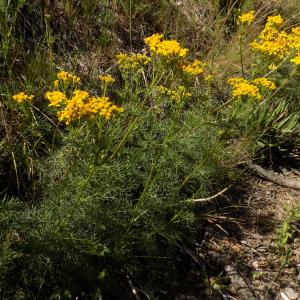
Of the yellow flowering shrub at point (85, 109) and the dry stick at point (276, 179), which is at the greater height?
the yellow flowering shrub at point (85, 109)

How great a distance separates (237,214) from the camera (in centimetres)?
357

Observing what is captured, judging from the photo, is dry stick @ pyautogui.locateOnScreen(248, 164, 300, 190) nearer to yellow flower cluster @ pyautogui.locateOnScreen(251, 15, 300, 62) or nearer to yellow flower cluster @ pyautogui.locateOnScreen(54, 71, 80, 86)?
yellow flower cluster @ pyautogui.locateOnScreen(251, 15, 300, 62)

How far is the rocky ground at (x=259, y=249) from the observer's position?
120 inches

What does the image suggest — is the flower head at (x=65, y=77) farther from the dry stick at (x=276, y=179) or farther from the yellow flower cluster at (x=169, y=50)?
the dry stick at (x=276, y=179)

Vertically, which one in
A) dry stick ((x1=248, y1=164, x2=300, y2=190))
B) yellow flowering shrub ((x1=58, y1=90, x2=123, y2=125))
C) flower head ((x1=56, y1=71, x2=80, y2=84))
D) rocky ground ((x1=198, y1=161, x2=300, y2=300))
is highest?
yellow flowering shrub ((x1=58, y1=90, x2=123, y2=125))

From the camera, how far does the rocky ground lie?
10.0 ft

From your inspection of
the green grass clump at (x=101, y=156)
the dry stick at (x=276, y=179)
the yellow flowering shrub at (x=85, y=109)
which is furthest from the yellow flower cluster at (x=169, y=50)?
the dry stick at (x=276, y=179)

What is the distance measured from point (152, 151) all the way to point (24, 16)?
179 centimetres

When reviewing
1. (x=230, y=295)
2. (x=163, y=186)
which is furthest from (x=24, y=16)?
(x=230, y=295)

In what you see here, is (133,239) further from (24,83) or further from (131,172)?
(24,83)

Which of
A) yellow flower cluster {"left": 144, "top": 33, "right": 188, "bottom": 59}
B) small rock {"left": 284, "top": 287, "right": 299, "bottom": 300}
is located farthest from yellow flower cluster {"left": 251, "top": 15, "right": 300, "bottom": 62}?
small rock {"left": 284, "top": 287, "right": 299, "bottom": 300}

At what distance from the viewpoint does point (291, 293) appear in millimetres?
3082

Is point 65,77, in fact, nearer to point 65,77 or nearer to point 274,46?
point 65,77

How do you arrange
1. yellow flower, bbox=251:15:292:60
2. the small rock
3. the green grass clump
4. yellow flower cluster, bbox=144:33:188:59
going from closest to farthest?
1. yellow flower cluster, bbox=144:33:188:59
2. the green grass clump
3. yellow flower, bbox=251:15:292:60
4. the small rock
